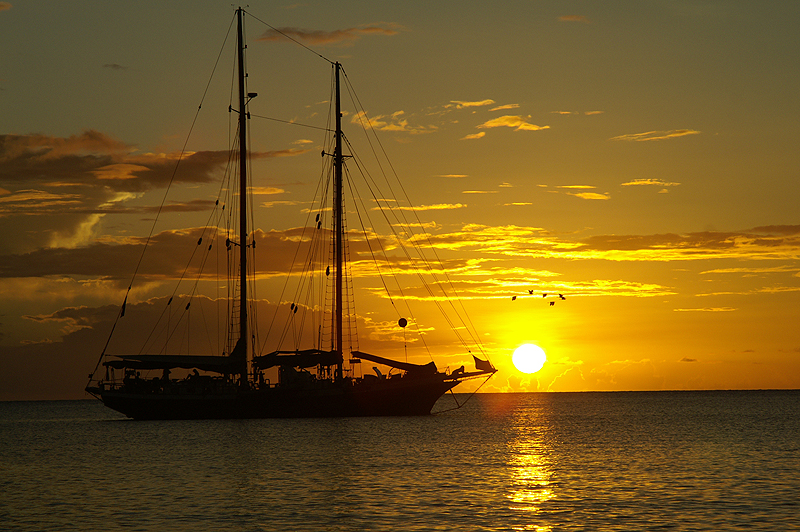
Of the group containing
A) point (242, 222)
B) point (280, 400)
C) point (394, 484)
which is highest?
point (242, 222)

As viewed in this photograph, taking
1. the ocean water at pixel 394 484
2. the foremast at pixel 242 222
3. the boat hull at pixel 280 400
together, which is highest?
the foremast at pixel 242 222

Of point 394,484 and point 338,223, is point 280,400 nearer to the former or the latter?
point 338,223

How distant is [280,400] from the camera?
9325 cm

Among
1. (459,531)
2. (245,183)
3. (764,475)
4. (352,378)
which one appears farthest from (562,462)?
(245,183)

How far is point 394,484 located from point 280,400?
46.5 metres

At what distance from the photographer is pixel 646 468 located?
2260 inches

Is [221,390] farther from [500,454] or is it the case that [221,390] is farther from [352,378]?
[500,454]

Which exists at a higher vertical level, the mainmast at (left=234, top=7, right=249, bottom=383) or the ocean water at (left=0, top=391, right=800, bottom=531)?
the mainmast at (left=234, top=7, right=249, bottom=383)

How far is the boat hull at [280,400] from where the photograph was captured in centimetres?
9294

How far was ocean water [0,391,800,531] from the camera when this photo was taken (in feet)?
121

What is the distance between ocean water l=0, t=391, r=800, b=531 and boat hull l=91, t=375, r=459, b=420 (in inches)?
263

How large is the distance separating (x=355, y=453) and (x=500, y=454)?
38.8 feet

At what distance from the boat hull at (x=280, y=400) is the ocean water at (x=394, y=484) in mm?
6676

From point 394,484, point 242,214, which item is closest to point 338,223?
point 242,214
